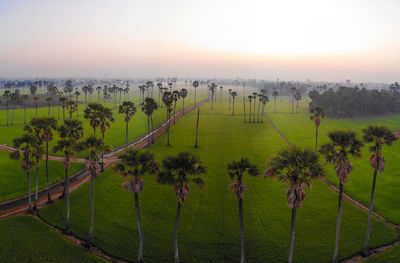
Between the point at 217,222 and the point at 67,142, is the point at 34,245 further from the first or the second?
the point at 217,222

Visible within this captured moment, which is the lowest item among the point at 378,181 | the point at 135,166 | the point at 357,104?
the point at 378,181

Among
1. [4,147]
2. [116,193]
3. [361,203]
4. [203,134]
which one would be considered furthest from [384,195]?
[4,147]

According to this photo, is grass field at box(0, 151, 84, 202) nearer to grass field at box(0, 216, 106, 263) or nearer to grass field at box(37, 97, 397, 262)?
grass field at box(37, 97, 397, 262)

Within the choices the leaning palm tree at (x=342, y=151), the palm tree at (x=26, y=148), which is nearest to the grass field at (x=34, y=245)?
the palm tree at (x=26, y=148)

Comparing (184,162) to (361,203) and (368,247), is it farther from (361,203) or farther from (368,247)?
(361,203)

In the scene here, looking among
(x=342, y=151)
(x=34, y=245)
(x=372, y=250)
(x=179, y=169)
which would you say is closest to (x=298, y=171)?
(x=342, y=151)
